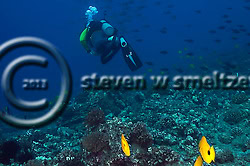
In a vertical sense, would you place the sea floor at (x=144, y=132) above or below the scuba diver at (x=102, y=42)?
below

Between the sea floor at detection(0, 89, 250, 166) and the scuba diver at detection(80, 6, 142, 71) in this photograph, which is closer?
the sea floor at detection(0, 89, 250, 166)

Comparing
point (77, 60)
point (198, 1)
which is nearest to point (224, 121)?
point (77, 60)

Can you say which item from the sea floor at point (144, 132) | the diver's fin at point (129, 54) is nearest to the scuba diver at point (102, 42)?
the diver's fin at point (129, 54)

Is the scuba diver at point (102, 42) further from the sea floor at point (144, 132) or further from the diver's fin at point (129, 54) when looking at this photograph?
the sea floor at point (144, 132)

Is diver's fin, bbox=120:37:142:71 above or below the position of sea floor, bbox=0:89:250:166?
above

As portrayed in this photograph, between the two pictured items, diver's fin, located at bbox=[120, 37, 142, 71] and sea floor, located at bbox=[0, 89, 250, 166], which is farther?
diver's fin, located at bbox=[120, 37, 142, 71]

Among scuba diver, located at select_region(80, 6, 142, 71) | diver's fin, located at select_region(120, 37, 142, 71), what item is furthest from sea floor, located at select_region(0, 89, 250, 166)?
scuba diver, located at select_region(80, 6, 142, 71)

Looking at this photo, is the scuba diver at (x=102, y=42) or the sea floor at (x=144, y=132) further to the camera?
the scuba diver at (x=102, y=42)

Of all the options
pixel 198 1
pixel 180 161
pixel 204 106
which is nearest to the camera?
pixel 180 161

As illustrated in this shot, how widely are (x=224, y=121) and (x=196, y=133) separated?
266cm

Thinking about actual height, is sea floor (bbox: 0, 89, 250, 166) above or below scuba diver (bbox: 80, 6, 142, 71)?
below

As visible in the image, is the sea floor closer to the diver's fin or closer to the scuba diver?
the diver's fin

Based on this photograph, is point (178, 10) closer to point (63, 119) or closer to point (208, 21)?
point (208, 21)

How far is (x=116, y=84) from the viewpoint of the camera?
1244 cm
